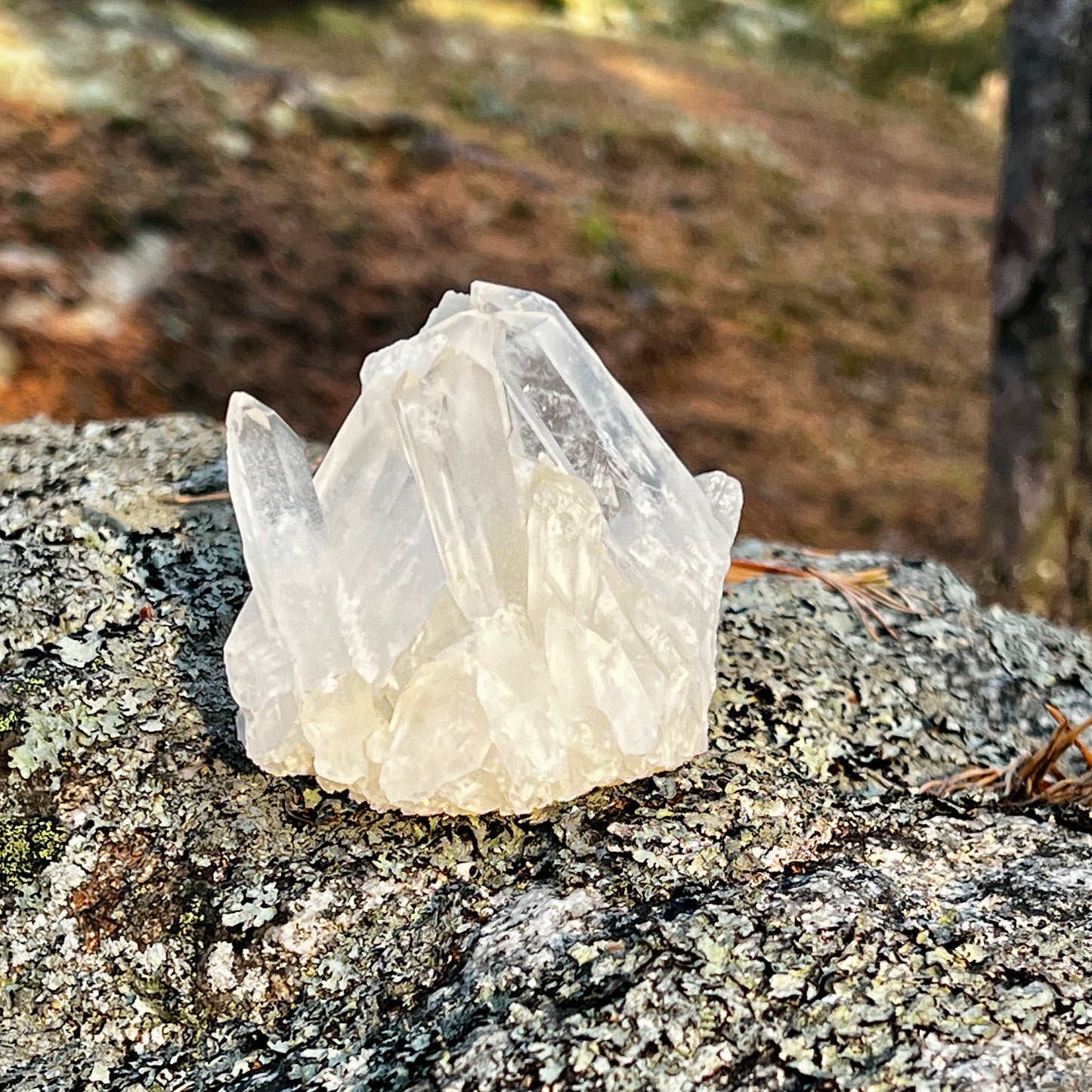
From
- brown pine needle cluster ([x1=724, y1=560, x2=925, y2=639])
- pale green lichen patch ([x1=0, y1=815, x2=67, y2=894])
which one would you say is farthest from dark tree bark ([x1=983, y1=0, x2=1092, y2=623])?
pale green lichen patch ([x1=0, y1=815, x2=67, y2=894])

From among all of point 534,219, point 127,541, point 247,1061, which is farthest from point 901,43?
point 247,1061

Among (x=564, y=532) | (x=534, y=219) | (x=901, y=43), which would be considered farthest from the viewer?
(x=901, y=43)

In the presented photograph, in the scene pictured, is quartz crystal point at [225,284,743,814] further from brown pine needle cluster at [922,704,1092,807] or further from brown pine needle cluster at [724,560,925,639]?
brown pine needle cluster at [724,560,925,639]

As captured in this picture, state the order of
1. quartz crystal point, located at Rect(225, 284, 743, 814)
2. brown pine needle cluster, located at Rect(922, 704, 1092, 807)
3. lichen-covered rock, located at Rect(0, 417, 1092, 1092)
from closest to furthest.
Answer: lichen-covered rock, located at Rect(0, 417, 1092, 1092), quartz crystal point, located at Rect(225, 284, 743, 814), brown pine needle cluster, located at Rect(922, 704, 1092, 807)

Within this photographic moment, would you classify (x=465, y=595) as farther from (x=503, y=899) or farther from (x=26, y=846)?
(x=26, y=846)

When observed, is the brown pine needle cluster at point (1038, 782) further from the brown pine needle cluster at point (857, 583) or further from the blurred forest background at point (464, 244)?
the blurred forest background at point (464, 244)

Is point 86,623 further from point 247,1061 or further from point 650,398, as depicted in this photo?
point 650,398
